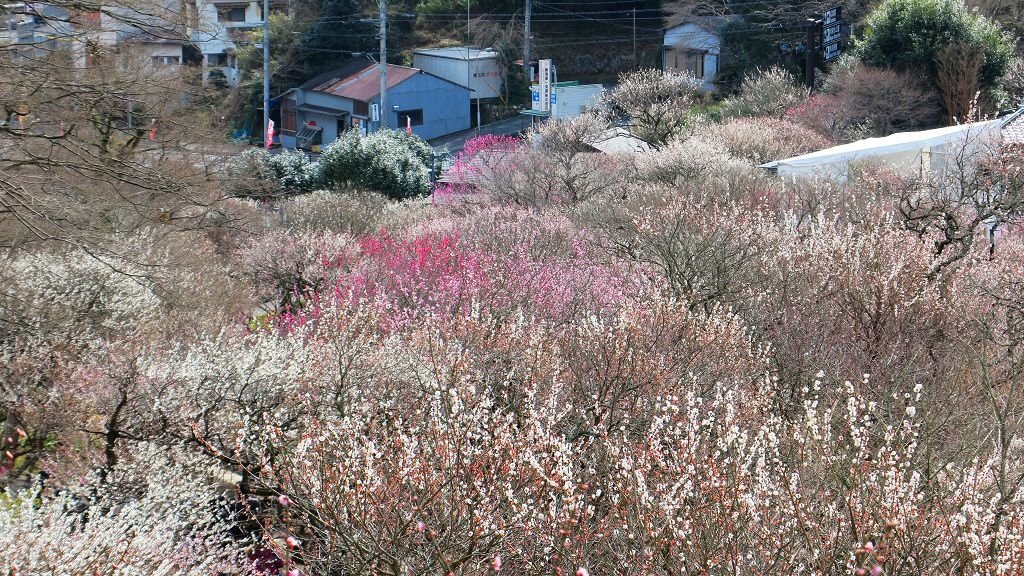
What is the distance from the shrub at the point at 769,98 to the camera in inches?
1352

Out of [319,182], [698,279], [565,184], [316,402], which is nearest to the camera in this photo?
[316,402]

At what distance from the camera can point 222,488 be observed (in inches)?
362

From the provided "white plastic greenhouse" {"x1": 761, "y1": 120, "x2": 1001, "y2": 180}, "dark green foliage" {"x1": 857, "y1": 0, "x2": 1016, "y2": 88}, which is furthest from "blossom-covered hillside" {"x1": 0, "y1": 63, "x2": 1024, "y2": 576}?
"dark green foliage" {"x1": 857, "y1": 0, "x2": 1016, "y2": 88}

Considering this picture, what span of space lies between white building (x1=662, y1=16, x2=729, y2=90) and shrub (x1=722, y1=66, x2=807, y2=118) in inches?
469

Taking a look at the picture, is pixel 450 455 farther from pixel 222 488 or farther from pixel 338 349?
pixel 222 488

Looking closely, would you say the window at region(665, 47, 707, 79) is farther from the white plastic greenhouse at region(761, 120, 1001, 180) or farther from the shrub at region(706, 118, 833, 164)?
the white plastic greenhouse at region(761, 120, 1001, 180)

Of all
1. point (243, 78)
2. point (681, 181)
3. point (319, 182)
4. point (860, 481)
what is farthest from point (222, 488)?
point (243, 78)

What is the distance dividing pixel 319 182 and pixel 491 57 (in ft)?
81.6

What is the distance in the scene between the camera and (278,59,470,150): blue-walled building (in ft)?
155

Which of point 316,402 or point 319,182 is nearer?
point 316,402

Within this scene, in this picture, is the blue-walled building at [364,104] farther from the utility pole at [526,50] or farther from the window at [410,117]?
the utility pole at [526,50]

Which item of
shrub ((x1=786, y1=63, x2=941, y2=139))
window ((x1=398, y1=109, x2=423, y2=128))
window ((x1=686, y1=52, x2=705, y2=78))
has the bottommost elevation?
window ((x1=398, y1=109, x2=423, y2=128))

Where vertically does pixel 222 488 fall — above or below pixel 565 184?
below

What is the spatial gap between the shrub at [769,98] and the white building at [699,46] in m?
11.9
